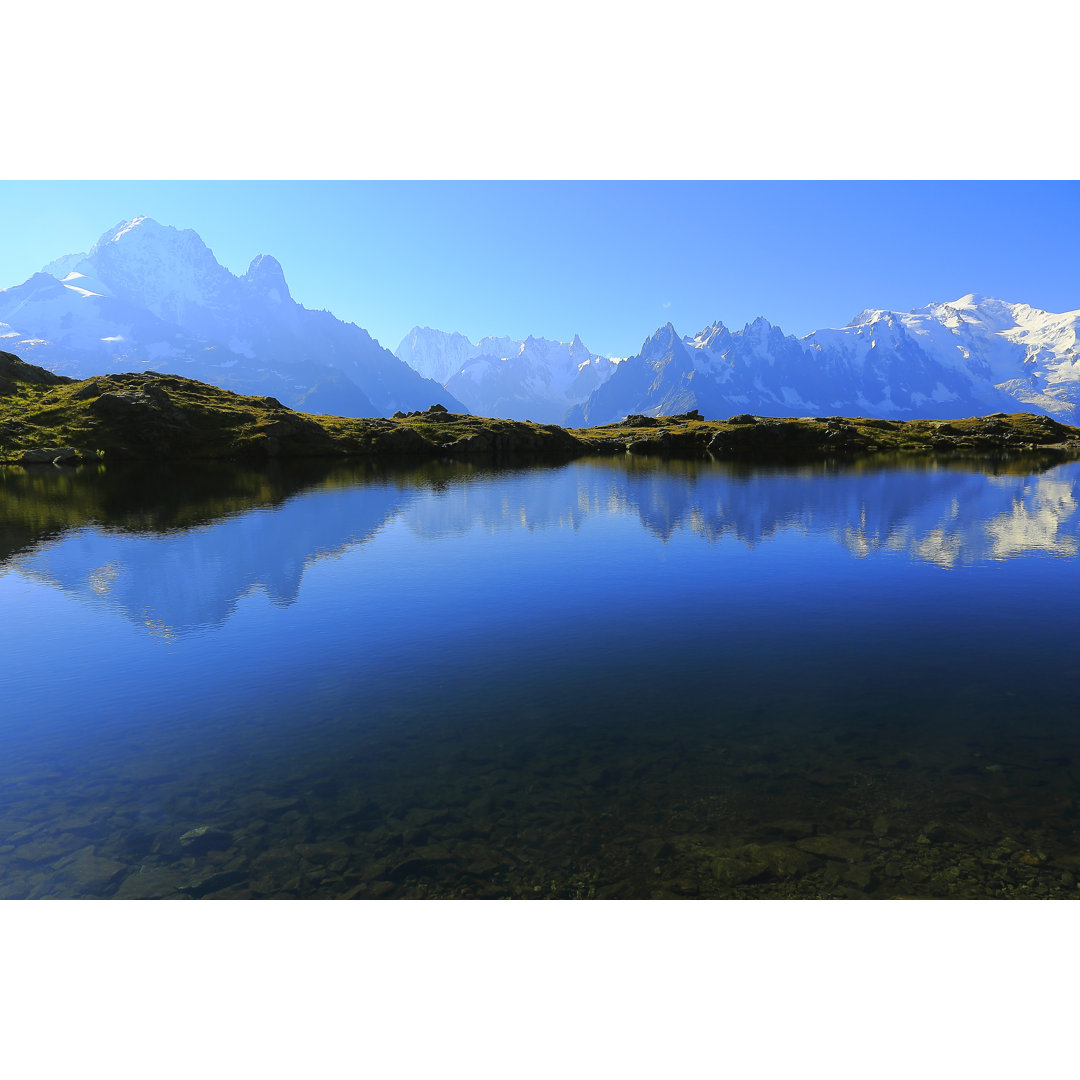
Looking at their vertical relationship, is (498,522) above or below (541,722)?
above

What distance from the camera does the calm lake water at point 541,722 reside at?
15.7 metres

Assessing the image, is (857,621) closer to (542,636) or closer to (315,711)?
(542,636)

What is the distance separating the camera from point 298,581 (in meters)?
45.3

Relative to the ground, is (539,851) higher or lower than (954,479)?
lower

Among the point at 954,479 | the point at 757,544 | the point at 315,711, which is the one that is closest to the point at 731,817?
the point at 315,711

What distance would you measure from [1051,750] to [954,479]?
119 metres

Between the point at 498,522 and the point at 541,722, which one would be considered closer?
the point at 541,722

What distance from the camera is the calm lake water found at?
1573 cm

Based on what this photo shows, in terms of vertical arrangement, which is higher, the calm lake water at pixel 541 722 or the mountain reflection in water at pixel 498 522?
the mountain reflection in water at pixel 498 522

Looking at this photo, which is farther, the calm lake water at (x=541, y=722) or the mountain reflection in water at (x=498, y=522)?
the mountain reflection in water at (x=498, y=522)

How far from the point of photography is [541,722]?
23.2 metres

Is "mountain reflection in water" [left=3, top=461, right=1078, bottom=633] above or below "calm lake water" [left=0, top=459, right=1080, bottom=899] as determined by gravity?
above

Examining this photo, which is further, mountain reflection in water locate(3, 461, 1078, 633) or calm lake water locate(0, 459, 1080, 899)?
mountain reflection in water locate(3, 461, 1078, 633)

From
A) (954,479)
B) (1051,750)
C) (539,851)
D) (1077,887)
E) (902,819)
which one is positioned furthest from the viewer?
(954,479)
